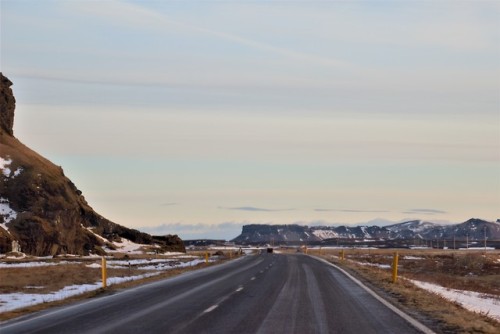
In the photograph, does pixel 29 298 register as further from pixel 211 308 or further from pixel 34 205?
pixel 34 205

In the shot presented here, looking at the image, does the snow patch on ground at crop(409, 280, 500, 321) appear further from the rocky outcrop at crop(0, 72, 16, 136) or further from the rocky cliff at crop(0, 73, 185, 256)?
the rocky outcrop at crop(0, 72, 16, 136)

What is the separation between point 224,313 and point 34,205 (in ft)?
279

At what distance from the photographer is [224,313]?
19766 mm

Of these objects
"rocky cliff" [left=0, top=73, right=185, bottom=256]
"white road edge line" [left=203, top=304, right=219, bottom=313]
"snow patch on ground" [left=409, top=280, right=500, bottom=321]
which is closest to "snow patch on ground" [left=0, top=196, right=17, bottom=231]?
"rocky cliff" [left=0, top=73, right=185, bottom=256]

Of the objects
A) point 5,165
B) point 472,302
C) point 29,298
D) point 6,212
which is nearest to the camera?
point 29,298

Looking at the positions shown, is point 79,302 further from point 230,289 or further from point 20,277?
point 20,277

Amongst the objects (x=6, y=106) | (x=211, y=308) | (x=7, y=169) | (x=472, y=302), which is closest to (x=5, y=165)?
(x=7, y=169)

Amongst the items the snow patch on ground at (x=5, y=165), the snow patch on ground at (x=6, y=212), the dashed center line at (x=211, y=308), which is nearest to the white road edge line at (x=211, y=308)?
the dashed center line at (x=211, y=308)

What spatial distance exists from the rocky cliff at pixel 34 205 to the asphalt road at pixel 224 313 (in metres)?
66.0

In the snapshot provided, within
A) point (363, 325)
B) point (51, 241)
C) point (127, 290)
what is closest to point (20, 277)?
point (127, 290)

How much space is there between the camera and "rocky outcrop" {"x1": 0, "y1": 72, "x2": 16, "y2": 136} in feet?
371

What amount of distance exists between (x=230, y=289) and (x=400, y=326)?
43.5 ft

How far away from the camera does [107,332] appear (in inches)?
632

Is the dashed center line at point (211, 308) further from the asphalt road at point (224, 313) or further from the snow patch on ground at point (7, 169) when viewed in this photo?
the snow patch on ground at point (7, 169)
